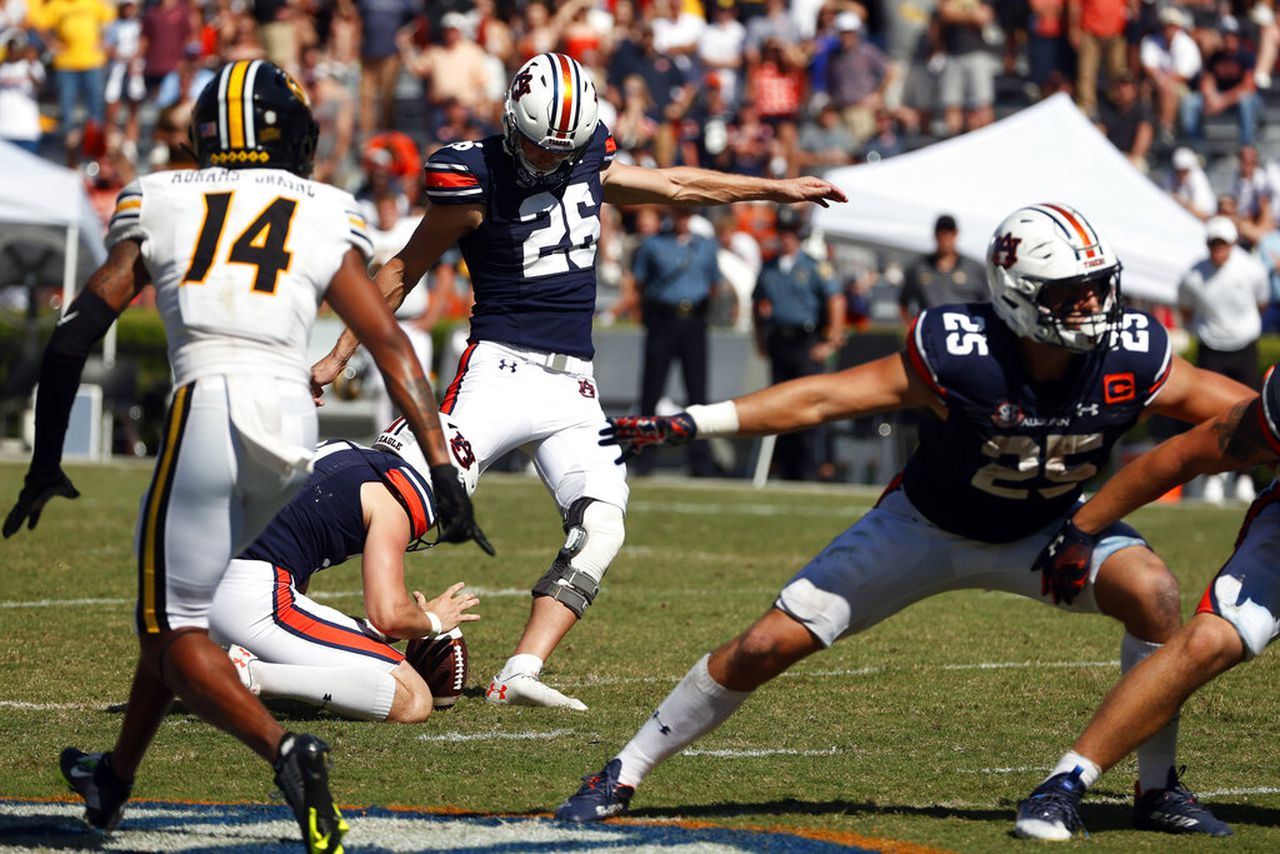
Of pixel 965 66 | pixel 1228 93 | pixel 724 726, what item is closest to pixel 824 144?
pixel 965 66

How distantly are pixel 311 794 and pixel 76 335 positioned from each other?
3.90ft

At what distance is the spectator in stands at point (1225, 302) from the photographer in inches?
573

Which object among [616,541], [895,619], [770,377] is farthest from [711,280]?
[616,541]

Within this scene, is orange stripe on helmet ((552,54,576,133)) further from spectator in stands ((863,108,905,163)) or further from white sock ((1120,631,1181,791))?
spectator in stands ((863,108,905,163))

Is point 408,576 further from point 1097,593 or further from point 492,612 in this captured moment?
point 1097,593

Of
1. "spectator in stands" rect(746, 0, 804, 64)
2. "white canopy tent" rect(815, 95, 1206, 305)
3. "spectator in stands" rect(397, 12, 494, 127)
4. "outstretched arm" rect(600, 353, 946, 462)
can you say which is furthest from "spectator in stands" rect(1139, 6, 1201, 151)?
"outstretched arm" rect(600, 353, 946, 462)

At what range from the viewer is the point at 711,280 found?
15750 mm

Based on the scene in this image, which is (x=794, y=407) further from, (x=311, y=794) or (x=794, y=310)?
(x=794, y=310)

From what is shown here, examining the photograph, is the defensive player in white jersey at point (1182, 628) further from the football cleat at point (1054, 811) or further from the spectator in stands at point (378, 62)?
the spectator in stands at point (378, 62)

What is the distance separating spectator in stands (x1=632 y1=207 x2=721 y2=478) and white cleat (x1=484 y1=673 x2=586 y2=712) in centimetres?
896

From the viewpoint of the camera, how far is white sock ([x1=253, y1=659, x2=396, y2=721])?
622 cm

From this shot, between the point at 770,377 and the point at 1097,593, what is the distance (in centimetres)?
1167

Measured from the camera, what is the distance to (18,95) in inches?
869

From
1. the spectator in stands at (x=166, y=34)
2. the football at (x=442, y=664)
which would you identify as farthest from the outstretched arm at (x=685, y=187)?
the spectator in stands at (x=166, y=34)
